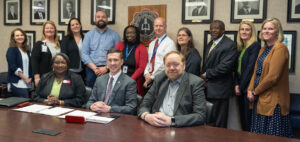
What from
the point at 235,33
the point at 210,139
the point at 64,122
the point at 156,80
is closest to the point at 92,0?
the point at 235,33

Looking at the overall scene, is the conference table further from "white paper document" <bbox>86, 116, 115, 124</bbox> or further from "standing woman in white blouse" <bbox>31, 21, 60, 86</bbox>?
"standing woman in white blouse" <bbox>31, 21, 60, 86</bbox>

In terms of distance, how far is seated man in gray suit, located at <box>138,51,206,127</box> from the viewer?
2.28 m

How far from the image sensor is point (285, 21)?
3738 millimetres

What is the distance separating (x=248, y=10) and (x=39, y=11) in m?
4.00

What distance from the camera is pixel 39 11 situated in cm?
559

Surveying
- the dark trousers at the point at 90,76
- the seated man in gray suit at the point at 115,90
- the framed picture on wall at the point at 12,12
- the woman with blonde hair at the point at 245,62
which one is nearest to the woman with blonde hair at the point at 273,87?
the woman with blonde hair at the point at 245,62

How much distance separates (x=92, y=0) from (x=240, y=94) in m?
3.10

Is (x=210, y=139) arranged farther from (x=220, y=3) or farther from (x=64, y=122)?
(x=220, y=3)

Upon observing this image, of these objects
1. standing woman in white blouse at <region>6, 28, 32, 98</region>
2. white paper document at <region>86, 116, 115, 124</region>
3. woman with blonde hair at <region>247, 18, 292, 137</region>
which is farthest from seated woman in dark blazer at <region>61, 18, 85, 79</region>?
woman with blonde hair at <region>247, 18, 292, 137</region>

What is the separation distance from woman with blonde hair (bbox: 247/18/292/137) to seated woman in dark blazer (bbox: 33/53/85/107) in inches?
78.3

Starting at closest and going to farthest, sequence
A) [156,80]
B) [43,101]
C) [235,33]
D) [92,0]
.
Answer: [156,80]
[43,101]
[235,33]
[92,0]

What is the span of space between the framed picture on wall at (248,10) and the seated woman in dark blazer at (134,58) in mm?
1407

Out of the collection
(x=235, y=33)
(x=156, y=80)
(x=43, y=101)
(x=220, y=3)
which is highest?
(x=220, y=3)

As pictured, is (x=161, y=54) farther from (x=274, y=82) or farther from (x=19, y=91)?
(x=19, y=91)
